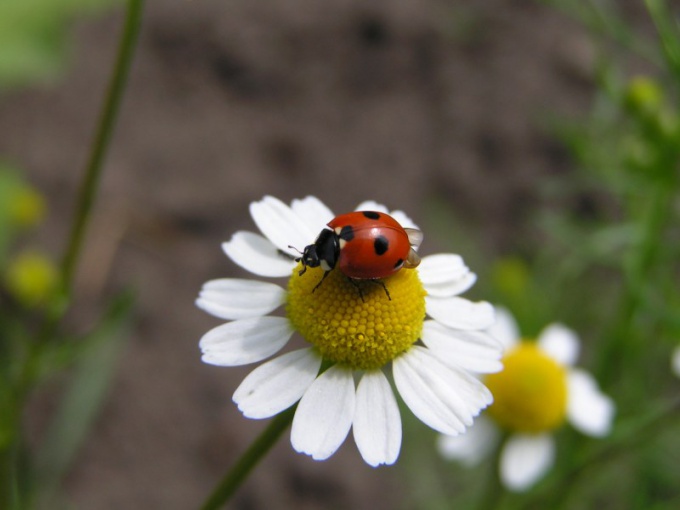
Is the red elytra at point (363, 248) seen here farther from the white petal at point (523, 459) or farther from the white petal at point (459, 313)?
the white petal at point (523, 459)

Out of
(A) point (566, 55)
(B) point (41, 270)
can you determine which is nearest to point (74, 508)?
(B) point (41, 270)

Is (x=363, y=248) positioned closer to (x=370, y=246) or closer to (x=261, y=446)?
(x=370, y=246)

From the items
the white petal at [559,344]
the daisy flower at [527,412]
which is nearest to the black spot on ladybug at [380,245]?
the daisy flower at [527,412]

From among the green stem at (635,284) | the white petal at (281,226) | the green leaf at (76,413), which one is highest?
the green stem at (635,284)

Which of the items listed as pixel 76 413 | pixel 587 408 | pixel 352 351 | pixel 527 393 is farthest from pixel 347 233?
pixel 76 413

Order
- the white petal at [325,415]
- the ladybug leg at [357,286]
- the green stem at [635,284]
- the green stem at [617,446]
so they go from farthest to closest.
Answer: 1. the green stem at [635,284]
2. the green stem at [617,446]
3. the ladybug leg at [357,286]
4. the white petal at [325,415]

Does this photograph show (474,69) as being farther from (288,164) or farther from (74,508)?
(74,508)

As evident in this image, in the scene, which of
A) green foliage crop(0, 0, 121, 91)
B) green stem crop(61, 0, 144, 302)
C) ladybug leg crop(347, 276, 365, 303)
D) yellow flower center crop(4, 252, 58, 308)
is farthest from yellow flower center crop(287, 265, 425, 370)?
green foliage crop(0, 0, 121, 91)
